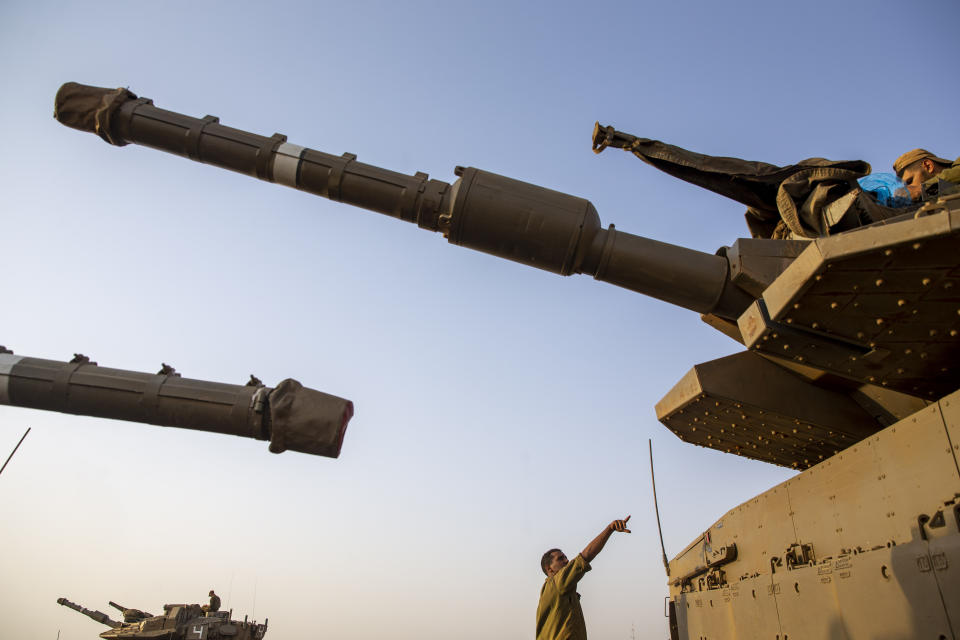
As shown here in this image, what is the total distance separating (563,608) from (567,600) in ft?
0.22

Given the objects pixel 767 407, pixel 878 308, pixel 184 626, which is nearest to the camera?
pixel 878 308

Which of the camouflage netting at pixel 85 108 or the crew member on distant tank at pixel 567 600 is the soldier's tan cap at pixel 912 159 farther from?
the camouflage netting at pixel 85 108

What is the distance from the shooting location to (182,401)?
3354 mm

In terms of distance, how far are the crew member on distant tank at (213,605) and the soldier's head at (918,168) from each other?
19.4 metres

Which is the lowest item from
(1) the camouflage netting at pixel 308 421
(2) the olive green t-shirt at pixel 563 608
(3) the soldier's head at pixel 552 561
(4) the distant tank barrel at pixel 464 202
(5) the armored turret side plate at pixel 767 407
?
(2) the olive green t-shirt at pixel 563 608

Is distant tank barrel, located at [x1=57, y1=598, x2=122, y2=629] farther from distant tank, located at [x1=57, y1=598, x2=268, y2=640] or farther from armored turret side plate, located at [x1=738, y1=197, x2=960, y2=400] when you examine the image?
armored turret side plate, located at [x1=738, y1=197, x2=960, y2=400]

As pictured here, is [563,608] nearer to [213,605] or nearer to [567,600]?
[567,600]

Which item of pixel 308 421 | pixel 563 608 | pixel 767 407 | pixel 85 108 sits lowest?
pixel 563 608

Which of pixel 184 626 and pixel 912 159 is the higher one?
pixel 912 159

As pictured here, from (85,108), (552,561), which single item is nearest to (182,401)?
(85,108)

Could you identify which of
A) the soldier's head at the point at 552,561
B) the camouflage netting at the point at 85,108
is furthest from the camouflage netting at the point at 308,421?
the camouflage netting at the point at 85,108

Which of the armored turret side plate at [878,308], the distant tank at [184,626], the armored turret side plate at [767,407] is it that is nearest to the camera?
the armored turret side plate at [878,308]

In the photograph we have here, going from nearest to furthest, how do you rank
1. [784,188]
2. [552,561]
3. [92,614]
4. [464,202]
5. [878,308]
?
[878,308] → [464,202] → [784,188] → [552,561] → [92,614]

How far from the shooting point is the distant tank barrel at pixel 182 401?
10.1 ft
